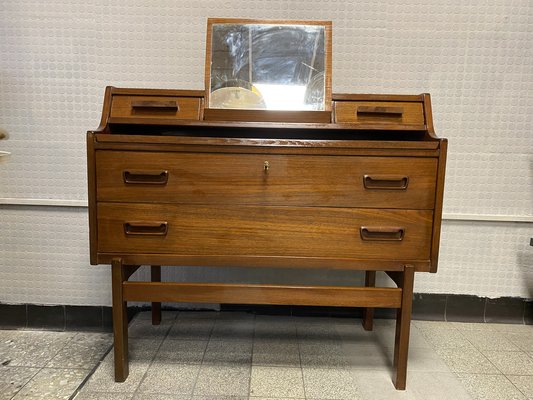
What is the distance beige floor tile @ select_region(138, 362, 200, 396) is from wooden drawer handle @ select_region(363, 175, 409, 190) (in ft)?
3.23

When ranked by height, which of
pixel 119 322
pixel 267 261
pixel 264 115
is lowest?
pixel 119 322

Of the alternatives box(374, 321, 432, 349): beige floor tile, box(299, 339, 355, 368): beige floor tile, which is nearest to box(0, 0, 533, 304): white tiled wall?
box(374, 321, 432, 349): beige floor tile

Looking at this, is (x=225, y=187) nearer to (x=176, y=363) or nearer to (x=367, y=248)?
(x=367, y=248)

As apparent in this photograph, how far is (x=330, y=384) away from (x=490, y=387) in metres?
0.62

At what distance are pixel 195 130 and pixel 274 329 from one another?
103 centimetres

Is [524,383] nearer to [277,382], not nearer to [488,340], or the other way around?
[488,340]

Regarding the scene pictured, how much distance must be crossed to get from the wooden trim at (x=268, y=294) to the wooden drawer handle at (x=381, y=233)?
186mm

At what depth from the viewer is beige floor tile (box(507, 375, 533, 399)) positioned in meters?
1.37

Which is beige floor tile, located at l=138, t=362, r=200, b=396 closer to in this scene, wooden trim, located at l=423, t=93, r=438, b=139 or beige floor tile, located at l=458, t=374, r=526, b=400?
beige floor tile, located at l=458, t=374, r=526, b=400

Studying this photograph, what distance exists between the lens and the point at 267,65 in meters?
1.50

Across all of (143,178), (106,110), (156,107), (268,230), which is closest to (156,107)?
(156,107)

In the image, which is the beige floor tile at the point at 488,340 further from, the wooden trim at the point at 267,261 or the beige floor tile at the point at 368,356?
the wooden trim at the point at 267,261

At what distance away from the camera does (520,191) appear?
185 cm

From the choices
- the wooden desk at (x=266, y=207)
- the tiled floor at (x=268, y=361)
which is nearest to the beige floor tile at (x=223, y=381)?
the tiled floor at (x=268, y=361)
